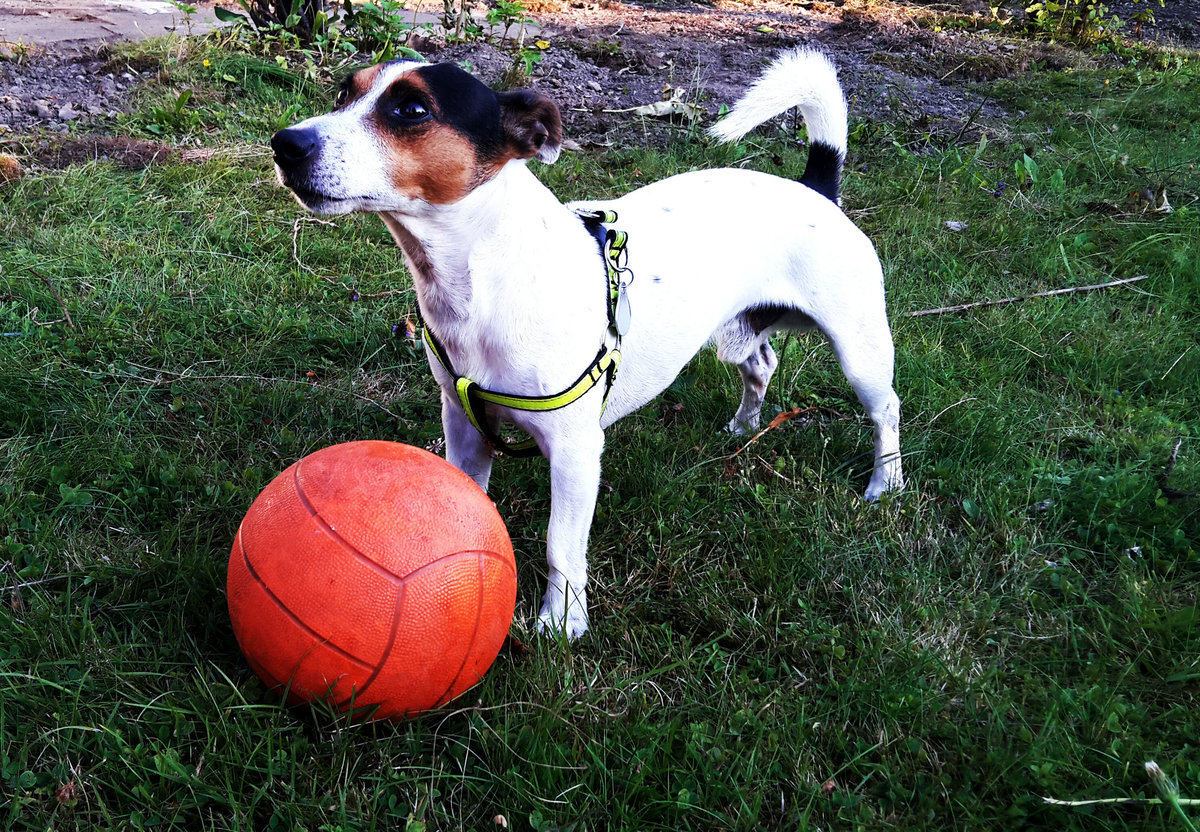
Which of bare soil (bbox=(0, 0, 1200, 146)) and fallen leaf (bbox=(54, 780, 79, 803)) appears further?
bare soil (bbox=(0, 0, 1200, 146))

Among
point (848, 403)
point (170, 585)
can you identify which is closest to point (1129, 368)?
point (848, 403)

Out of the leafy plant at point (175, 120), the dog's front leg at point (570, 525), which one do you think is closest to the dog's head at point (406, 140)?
the dog's front leg at point (570, 525)

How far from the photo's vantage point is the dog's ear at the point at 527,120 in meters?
2.21

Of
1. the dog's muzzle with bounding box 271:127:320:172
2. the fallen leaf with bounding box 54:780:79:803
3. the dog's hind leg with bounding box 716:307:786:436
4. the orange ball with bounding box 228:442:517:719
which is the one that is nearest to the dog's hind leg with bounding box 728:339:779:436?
the dog's hind leg with bounding box 716:307:786:436

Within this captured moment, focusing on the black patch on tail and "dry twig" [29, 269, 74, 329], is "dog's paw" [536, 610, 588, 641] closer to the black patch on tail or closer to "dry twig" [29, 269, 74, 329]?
the black patch on tail

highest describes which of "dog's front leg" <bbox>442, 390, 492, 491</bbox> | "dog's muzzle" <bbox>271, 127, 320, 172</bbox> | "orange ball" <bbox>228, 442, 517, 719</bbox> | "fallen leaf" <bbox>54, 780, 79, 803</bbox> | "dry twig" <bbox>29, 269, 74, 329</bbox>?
"dog's muzzle" <bbox>271, 127, 320, 172</bbox>

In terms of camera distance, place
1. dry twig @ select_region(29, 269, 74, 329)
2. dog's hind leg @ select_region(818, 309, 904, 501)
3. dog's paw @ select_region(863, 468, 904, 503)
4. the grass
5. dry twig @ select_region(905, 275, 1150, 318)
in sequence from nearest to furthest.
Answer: the grass < dog's hind leg @ select_region(818, 309, 904, 501) < dog's paw @ select_region(863, 468, 904, 503) < dry twig @ select_region(29, 269, 74, 329) < dry twig @ select_region(905, 275, 1150, 318)

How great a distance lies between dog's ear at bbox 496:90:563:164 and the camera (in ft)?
7.23

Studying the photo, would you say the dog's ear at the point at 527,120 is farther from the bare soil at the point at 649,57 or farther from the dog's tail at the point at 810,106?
the bare soil at the point at 649,57

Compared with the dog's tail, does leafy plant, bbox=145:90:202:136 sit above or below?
below

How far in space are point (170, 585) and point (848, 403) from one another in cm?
264

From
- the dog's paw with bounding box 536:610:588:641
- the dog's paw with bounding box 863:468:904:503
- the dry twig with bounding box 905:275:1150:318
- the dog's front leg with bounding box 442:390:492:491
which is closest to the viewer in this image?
the dog's paw with bounding box 536:610:588:641

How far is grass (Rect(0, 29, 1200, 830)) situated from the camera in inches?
75.0

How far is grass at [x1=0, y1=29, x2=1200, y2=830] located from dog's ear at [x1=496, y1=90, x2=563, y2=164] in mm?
1213
